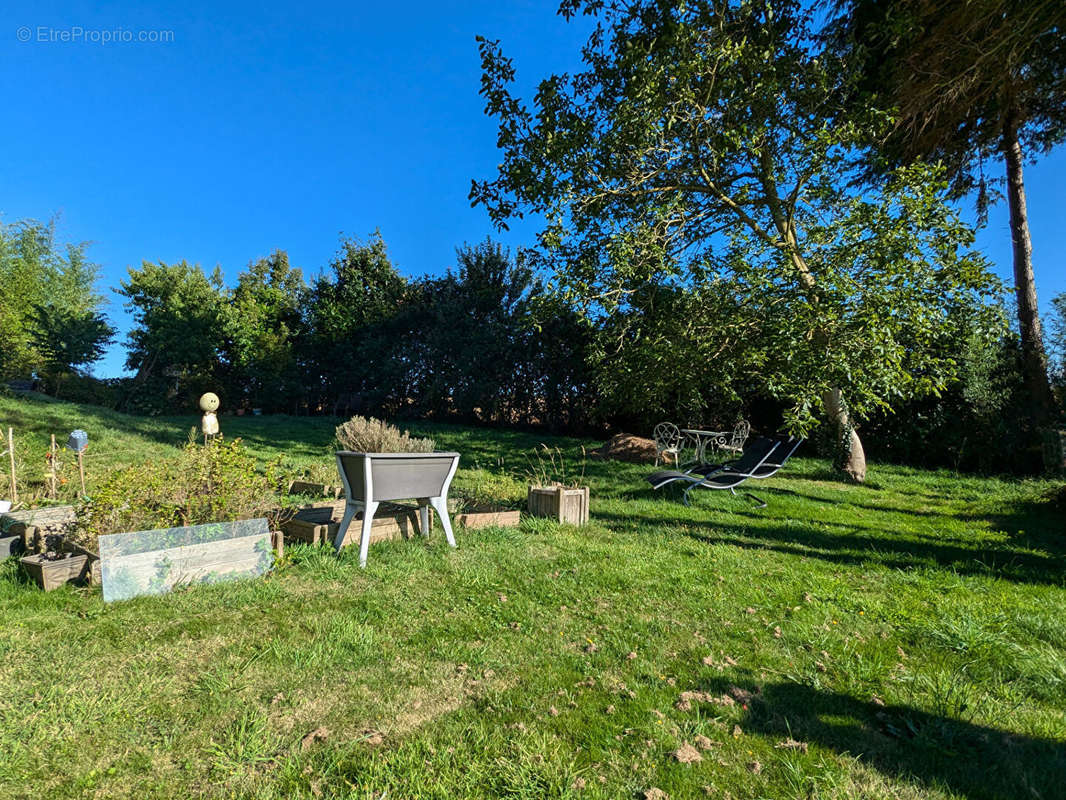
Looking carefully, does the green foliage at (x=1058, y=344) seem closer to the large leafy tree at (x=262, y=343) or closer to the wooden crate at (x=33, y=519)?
the wooden crate at (x=33, y=519)

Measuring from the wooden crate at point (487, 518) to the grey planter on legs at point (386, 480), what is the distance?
58 cm

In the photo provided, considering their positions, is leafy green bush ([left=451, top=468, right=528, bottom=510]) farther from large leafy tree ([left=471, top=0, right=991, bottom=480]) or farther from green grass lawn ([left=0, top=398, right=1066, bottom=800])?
large leafy tree ([left=471, top=0, right=991, bottom=480])

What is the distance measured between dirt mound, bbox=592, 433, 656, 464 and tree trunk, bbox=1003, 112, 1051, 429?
7231 millimetres

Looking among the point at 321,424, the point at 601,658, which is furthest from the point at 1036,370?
the point at 321,424

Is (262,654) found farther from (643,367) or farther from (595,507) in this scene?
(643,367)

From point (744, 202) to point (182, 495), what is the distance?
30.5 feet

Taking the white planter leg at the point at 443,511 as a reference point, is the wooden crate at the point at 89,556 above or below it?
below

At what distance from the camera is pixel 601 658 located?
2510 mm

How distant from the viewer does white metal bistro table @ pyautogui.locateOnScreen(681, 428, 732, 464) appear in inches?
407

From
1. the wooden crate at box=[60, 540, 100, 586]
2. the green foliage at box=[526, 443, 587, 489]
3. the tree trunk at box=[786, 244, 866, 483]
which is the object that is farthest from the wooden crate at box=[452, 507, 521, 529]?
the tree trunk at box=[786, 244, 866, 483]

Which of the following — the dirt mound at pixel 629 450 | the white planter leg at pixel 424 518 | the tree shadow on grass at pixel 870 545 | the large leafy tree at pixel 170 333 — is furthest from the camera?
the large leafy tree at pixel 170 333

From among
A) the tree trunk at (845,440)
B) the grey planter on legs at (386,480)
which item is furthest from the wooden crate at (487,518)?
the tree trunk at (845,440)

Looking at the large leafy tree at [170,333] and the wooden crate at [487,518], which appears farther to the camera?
the large leafy tree at [170,333]

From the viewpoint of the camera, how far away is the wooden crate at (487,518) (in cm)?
488
